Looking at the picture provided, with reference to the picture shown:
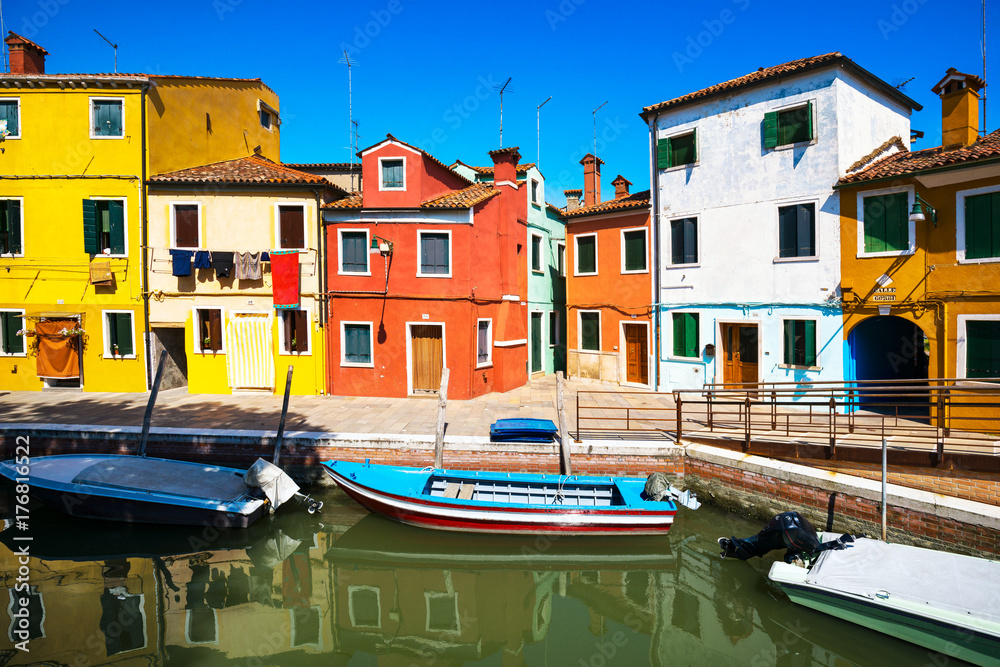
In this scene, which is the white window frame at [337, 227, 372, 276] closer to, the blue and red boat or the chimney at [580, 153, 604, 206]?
the blue and red boat

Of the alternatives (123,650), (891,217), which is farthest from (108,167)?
(891,217)

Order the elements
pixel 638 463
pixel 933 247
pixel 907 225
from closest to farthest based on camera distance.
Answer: pixel 638 463 → pixel 933 247 → pixel 907 225

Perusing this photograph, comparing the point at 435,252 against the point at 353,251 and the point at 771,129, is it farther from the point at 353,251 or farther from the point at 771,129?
the point at 771,129

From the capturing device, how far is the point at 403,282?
1736 centimetres

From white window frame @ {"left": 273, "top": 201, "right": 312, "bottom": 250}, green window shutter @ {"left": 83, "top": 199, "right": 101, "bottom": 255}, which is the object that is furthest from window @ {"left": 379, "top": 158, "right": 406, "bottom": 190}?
green window shutter @ {"left": 83, "top": 199, "right": 101, "bottom": 255}

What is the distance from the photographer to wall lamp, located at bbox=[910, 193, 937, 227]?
12.3 m

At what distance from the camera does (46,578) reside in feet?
30.4

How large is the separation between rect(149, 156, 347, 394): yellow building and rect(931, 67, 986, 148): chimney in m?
17.6

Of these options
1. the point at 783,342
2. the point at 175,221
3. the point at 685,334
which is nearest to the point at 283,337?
the point at 175,221

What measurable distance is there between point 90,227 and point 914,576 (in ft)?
73.5

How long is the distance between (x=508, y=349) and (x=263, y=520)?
9833 millimetres

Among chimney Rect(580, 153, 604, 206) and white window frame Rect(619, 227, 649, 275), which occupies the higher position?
chimney Rect(580, 153, 604, 206)

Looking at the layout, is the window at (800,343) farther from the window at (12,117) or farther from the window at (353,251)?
the window at (12,117)

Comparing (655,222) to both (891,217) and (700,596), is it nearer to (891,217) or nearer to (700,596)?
(891,217)
